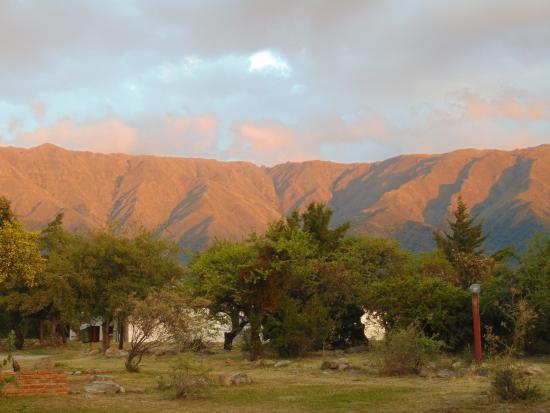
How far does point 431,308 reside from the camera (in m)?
32.2

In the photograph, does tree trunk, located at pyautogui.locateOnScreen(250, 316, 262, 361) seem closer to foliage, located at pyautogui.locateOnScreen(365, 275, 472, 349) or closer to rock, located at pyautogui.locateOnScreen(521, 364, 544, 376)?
foliage, located at pyautogui.locateOnScreen(365, 275, 472, 349)

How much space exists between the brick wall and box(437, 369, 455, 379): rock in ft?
38.3

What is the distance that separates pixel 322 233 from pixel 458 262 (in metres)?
21.1

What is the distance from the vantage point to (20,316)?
5284cm

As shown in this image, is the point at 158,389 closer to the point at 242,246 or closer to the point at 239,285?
the point at 239,285

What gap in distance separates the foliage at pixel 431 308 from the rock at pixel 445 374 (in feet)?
23.4

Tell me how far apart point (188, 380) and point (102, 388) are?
2.57 m

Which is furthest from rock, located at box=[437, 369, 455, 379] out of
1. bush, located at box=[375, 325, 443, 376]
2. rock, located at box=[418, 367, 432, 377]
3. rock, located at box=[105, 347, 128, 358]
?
rock, located at box=[105, 347, 128, 358]

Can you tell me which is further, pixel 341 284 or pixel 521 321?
pixel 341 284

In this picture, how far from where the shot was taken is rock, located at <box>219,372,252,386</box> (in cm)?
2109

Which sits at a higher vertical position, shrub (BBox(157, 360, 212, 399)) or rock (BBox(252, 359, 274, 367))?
shrub (BBox(157, 360, 212, 399))

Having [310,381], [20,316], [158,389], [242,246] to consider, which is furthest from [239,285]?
[20,316]

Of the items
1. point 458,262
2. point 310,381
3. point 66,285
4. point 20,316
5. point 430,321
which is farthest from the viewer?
point 458,262

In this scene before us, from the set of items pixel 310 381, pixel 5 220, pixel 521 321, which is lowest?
pixel 310 381
